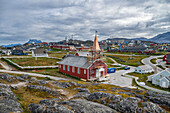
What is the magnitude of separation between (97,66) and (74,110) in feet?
101

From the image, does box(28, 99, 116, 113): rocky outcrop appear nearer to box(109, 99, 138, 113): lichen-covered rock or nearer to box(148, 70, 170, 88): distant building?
box(109, 99, 138, 113): lichen-covered rock

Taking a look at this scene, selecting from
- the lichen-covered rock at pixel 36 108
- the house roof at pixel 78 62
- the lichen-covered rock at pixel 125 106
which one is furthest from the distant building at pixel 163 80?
the lichen-covered rock at pixel 36 108

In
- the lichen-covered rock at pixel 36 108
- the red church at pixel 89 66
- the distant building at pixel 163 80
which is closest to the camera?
the lichen-covered rock at pixel 36 108

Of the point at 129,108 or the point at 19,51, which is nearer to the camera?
the point at 129,108

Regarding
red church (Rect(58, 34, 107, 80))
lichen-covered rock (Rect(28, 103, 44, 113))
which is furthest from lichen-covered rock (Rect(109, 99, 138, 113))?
red church (Rect(58, 34, 107, 80))

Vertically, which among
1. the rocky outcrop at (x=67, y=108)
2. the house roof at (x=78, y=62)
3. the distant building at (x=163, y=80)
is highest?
the house roof at (x=78, y=62)

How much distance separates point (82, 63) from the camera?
1832 inches

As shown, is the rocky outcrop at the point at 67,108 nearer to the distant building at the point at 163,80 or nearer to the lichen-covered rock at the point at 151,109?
the lichen-covered rock at the point at 151,109

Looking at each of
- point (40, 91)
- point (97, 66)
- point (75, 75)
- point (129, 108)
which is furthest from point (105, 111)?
point (75, 75)

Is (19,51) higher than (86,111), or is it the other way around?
(19,51)

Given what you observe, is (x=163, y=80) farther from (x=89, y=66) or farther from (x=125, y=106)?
(x=125, y=106)

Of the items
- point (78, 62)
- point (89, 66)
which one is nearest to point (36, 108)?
point (89, 66)

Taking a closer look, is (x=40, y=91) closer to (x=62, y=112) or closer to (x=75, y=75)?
(x=62, y=112)

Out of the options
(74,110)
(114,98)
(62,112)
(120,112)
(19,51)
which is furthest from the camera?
(19,51)
